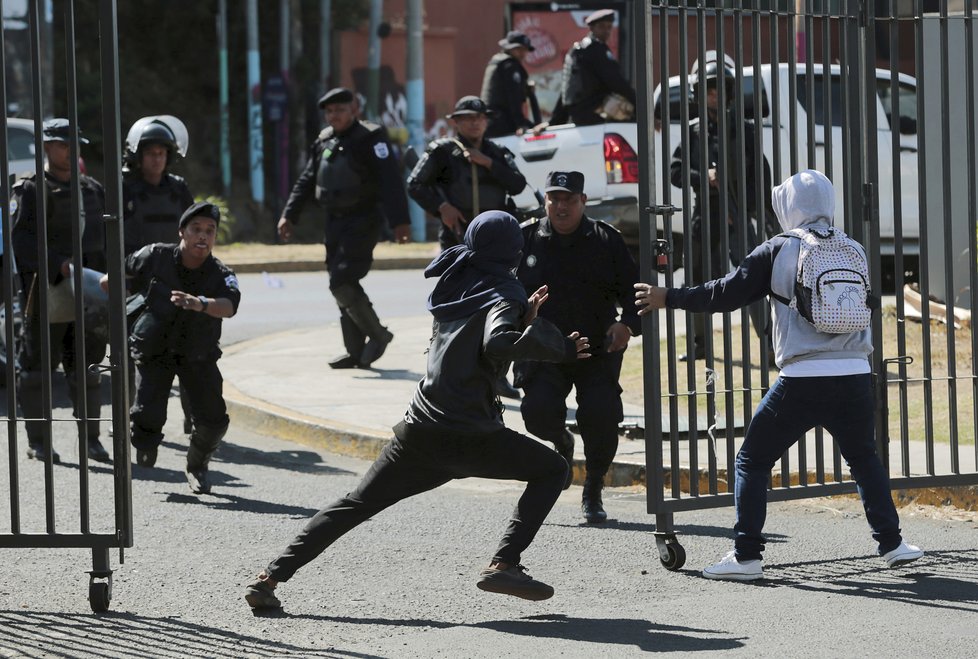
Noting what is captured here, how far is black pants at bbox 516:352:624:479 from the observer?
761 cm

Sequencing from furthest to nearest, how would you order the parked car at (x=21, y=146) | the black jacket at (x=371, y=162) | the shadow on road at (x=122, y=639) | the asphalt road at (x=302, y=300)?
1. the asphalt road at (x=302, y=300)
2. the parked car at (x=21, y=146)
3. the black jacket at (x=371, y=162)
4. the shadow on road at (x=122, y=639)

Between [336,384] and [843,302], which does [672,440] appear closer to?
[843,302]

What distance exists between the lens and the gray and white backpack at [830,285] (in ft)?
20.1

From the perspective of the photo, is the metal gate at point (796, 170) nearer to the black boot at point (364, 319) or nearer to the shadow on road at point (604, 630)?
the shadow on road at point (604, 630)

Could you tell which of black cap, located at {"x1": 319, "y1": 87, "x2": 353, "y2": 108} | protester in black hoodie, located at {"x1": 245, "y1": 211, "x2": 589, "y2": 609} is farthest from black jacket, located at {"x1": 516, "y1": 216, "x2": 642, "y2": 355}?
black cap, located at {"x1": 319, "y1": 87, "x2": 353, "y2": 108}

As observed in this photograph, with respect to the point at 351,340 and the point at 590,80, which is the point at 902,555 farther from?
the point at 590,80

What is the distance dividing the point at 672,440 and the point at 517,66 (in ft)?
24.9

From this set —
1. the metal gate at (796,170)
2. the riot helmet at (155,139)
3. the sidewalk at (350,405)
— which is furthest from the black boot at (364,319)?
the metal gate at (796,170)

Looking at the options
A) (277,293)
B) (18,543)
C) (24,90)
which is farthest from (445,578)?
(24,90)

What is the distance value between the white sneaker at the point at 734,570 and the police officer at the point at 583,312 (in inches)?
49.2

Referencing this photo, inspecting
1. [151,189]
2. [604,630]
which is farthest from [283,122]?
[604,630]

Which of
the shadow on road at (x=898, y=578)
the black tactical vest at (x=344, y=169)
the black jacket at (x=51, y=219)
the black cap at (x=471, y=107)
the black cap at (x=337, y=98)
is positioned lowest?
the shadow on road at (x=898, y=578)

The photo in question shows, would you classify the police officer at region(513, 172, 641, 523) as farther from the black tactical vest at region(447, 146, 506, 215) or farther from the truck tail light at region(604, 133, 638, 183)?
the truck tail light at region(604, 133, 638, 183)

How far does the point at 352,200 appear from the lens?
1146 cm
